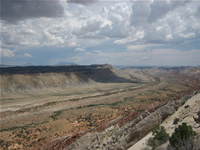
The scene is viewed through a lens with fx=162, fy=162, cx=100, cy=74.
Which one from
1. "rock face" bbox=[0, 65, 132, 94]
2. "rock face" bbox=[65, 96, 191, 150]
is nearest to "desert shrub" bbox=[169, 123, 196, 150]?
"rock face" bbox=[65, 96, 191, 150]

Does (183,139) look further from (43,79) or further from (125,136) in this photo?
(43,79)

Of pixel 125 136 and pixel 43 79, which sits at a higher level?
pixel 125 136

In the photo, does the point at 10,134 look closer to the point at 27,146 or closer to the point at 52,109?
the point at 27,146

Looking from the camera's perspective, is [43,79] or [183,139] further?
[43,79]

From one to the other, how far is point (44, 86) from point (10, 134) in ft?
278

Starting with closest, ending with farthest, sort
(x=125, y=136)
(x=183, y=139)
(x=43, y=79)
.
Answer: (x=183, y=139) → (x=125, y=136) → (x=43, y=79)

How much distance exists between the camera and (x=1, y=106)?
2672 inches

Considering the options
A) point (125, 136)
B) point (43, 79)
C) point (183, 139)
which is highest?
point (183, 139)

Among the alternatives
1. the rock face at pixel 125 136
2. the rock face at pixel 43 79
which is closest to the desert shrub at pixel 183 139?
the rock face at pixel 125 136

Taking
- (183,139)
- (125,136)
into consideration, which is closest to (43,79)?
(125,136)

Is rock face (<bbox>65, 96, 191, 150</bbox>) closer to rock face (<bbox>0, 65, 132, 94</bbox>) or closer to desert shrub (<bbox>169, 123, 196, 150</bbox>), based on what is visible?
desert shrub (<bbox>169, 123, 196, 150</bbox>)

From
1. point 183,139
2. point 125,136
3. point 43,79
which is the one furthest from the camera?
point 43,79

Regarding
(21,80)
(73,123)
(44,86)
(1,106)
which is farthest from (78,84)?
(73,123)

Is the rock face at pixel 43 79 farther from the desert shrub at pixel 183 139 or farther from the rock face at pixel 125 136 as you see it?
the desert shrub at pixel 183 139
